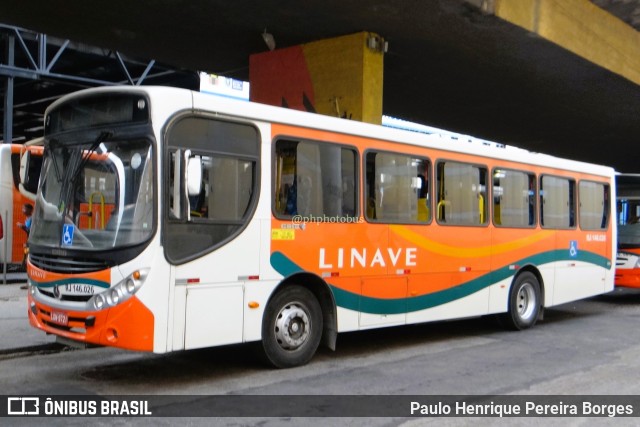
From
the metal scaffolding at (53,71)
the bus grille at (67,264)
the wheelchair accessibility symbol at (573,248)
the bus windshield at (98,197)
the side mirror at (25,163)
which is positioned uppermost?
the metal scaffolding at (53,71)

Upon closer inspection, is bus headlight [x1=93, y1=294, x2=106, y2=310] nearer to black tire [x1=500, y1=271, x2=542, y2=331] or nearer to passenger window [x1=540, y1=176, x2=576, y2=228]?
black tire [x1=500, y1=271, x2=542, y2=331]

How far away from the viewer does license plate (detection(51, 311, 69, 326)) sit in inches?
264

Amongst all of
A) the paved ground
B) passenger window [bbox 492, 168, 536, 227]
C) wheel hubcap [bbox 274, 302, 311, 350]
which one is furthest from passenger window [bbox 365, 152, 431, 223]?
the paved ground

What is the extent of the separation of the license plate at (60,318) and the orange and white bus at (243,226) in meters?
0.02

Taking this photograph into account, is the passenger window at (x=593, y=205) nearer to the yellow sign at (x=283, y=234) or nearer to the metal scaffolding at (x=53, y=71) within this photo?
the yellow sign at (x=283, y=234)

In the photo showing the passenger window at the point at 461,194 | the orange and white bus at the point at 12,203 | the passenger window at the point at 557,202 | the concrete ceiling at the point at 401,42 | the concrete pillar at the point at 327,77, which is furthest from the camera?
the orange and white bus at the point at 12,203

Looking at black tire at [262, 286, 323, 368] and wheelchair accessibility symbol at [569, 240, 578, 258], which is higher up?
wheelchair accessibility symbol at [569, 240, 578, 258]

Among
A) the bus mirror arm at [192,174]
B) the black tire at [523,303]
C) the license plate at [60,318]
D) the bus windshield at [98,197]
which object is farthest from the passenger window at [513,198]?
the license plate at [60,318]

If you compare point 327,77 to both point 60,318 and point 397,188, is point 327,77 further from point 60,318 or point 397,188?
point 60,318

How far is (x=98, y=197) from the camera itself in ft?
22.2

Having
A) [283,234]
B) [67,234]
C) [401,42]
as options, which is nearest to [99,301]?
[67,234]

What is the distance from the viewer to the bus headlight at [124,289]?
A: 6.34 meters

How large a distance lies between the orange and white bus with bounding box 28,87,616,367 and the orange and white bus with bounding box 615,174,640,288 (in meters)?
6.33

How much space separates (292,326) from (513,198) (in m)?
5.26
